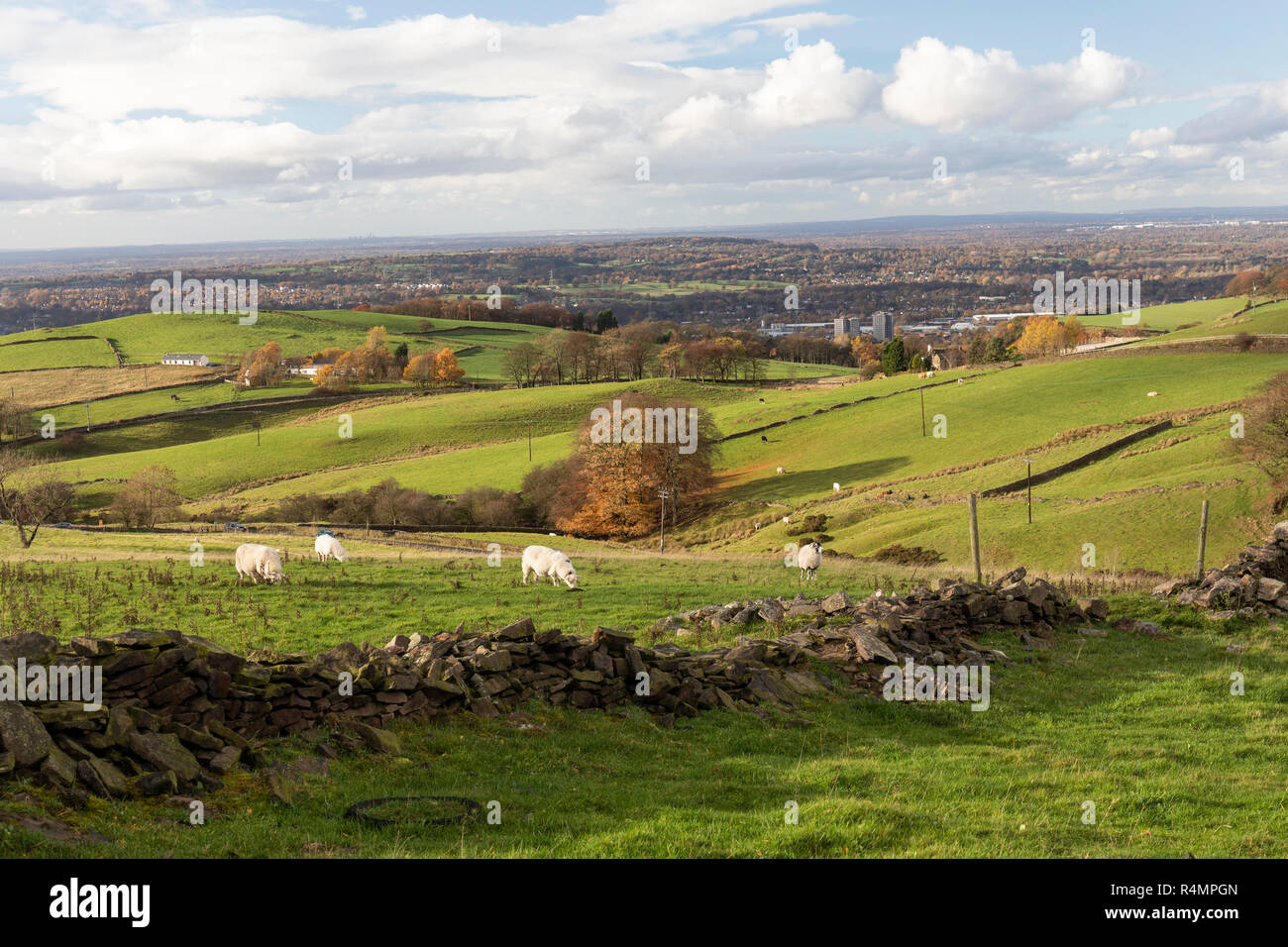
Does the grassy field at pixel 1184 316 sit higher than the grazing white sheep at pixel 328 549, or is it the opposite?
the grassy field at pixel 1184 316

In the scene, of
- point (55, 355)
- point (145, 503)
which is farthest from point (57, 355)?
point (145, 503)

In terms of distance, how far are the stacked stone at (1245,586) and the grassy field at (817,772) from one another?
1.20 meters

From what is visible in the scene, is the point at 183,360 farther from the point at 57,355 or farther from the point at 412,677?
the point at 412,677

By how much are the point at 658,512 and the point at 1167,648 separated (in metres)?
62.2

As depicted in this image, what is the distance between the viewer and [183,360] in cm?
15812

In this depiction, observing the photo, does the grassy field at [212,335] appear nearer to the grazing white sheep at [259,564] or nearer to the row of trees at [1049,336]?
the row of trees at [1049,336]

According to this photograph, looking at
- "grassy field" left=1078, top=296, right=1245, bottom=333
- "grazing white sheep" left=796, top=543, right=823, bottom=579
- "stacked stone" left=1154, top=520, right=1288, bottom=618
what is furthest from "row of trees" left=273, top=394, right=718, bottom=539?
"grassy field" left=1078, top=296, right=1245, bottom=333

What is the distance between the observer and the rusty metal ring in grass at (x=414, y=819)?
413 inches

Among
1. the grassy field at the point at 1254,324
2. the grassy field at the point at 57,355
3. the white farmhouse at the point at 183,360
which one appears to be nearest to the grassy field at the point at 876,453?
the grassy field at the point at 1254,324

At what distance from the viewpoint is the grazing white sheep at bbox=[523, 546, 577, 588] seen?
32594 mm

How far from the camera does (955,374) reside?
117188mm

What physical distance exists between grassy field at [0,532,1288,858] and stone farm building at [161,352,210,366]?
145m

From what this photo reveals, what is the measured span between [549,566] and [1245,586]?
2077 cm
